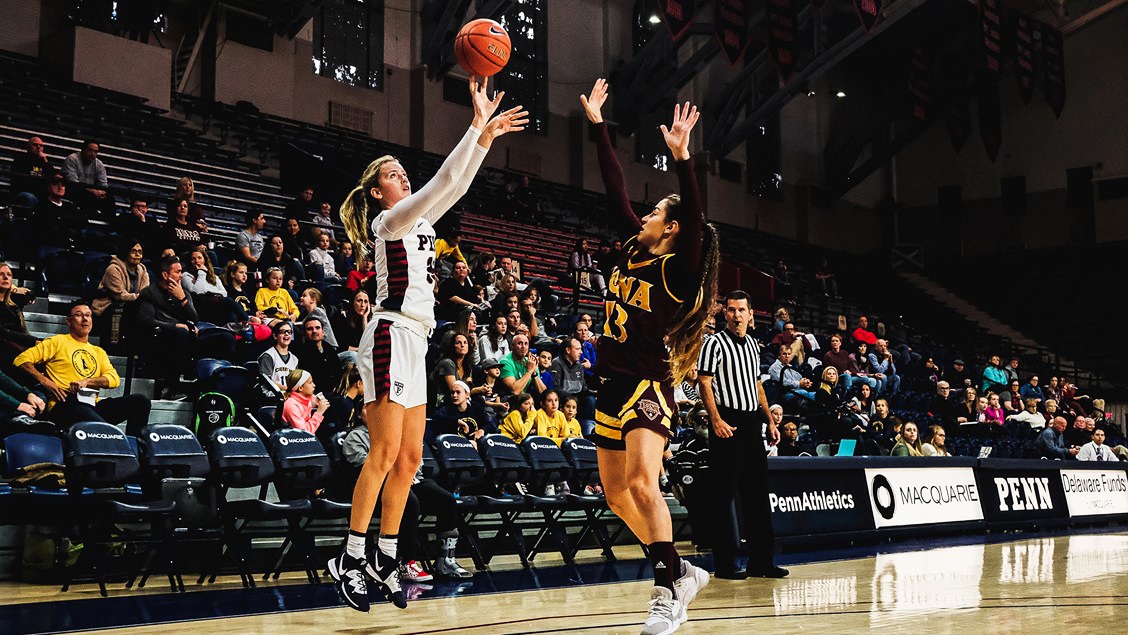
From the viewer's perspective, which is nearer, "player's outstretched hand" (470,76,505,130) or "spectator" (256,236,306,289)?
"player's outstretched hand" (470,76,505,130)

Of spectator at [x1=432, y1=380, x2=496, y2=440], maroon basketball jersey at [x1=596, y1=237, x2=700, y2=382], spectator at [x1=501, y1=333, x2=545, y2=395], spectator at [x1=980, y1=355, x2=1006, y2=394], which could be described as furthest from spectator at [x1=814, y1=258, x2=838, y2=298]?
maroon basketball jersey at [x1=596, y1=237, x2=700, y2=382]

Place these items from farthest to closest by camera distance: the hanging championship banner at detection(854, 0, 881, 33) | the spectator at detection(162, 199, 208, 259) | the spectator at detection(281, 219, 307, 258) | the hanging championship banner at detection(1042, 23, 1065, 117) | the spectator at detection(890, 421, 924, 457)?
the hanging championship banner at detection(1042, 23, 1065, 117), the hanging championship banner at detection(854, 0, 881, 33), the spectator at detection(281, 219, 307, 258), the spectator at detection(890, 421, 924, 457), the spectator at detection(162, 199, 208, 259)

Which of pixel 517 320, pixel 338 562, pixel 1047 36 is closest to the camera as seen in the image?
pixel 338 562

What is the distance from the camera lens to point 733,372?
7.30 meters

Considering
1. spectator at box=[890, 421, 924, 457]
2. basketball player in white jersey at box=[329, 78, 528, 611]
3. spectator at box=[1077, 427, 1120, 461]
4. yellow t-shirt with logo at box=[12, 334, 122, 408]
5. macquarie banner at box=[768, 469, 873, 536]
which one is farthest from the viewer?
spectator at box=[1077, 427, 1120, 461]

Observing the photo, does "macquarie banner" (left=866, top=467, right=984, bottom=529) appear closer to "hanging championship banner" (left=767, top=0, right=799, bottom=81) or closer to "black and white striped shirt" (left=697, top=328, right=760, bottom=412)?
"black and white striped shirt" (left=697, top=328, right=760, bottom=412)

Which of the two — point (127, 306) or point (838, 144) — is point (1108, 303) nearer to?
point (838, 144)

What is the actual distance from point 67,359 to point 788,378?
997 cm

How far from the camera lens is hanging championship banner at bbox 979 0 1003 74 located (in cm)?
2339

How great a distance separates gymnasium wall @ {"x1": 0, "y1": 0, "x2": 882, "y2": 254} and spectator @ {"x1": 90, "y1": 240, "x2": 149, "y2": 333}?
8.02 m

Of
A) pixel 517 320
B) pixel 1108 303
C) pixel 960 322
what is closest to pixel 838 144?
pixel 960 322

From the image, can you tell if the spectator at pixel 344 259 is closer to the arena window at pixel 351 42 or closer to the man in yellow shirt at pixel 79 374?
the man in yellow shirt at pixel 79 374

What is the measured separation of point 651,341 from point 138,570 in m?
4.04

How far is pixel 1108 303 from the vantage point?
1090 inches
